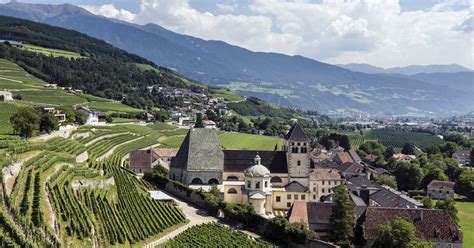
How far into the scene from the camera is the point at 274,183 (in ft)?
219

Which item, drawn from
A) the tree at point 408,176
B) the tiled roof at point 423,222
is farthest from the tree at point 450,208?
the tree at point 408,176

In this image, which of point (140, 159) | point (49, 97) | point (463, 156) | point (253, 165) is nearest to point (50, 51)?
point (49, 97)

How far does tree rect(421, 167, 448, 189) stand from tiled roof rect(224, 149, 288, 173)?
3499cm

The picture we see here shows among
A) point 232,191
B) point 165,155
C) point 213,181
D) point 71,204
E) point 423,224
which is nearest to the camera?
point 71,204

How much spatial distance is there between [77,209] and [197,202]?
2391 centimetres

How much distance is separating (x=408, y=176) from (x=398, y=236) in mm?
53157

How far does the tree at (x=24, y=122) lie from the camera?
56900mm

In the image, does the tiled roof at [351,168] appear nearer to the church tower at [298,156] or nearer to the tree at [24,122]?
the church tower at [298,156]

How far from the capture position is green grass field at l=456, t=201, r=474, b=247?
175 feet

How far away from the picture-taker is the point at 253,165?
212 feet

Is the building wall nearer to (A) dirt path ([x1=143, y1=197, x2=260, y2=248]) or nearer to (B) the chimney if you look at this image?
(B) the chimney

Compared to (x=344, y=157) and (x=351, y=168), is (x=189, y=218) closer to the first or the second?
(x=351, y=168)

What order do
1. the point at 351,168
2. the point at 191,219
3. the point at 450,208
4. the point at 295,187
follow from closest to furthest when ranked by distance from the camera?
the point at 191,219 → the point at 450,208 → the point at 295,187 → the point at 351,168

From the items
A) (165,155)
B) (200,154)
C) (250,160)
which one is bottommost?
(165,155)
